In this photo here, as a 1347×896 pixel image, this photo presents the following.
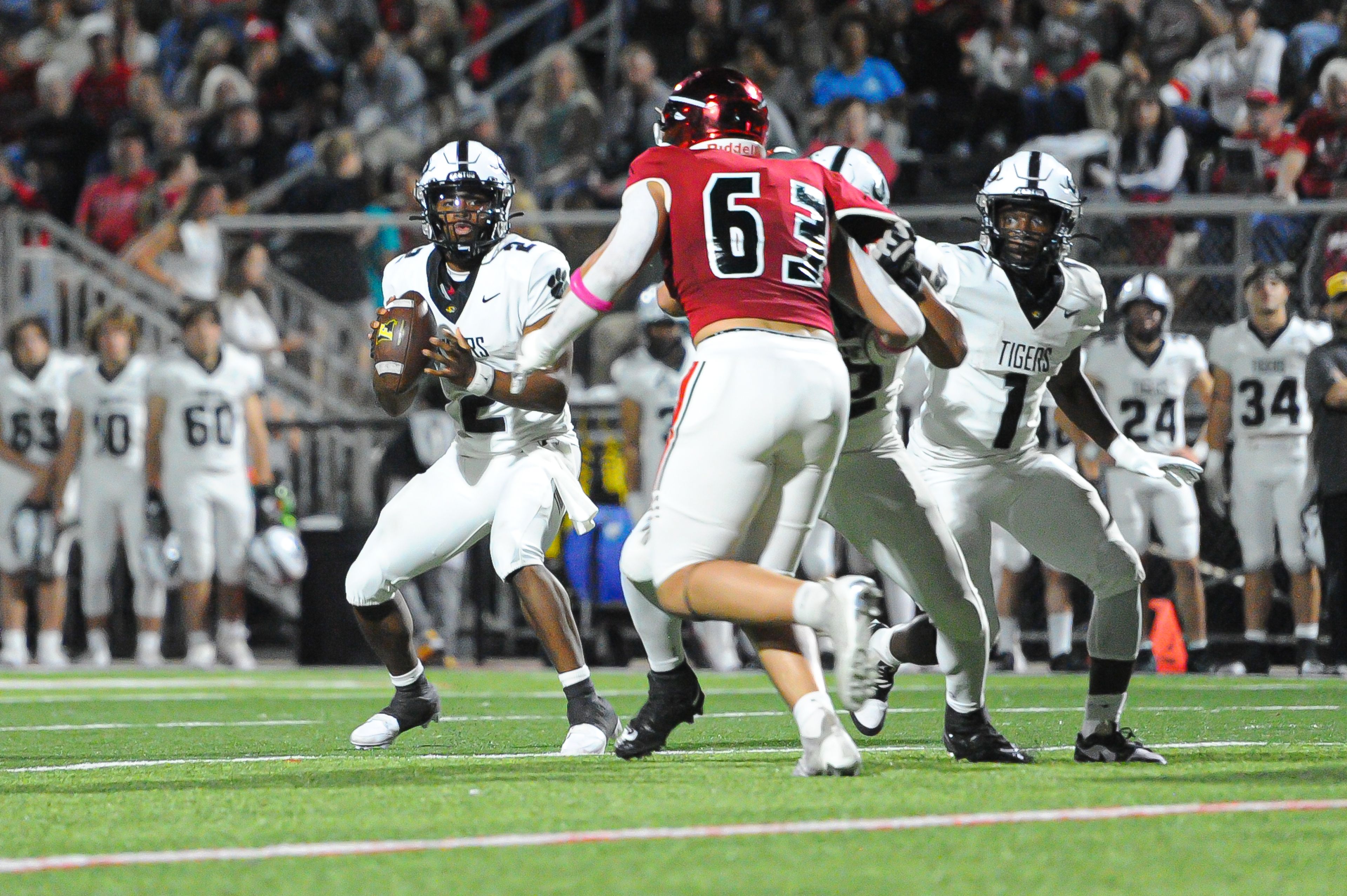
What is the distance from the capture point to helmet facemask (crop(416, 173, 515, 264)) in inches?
251

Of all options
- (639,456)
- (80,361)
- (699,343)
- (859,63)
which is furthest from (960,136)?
(699,343)

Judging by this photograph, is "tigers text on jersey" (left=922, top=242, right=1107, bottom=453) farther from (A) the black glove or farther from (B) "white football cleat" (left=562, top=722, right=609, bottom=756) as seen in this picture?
(B) "white football cleat" (left=562, top=722, right=609, bottom=756)

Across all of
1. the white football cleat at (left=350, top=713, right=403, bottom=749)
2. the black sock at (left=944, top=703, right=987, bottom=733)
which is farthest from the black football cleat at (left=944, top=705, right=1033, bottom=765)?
the white football cleat at (left=350, top=713, right=403, bottom=749)

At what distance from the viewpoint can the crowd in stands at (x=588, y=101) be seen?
12531 millimetres

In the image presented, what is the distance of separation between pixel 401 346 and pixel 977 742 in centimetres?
211

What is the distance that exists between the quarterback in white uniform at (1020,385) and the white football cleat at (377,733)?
199cm

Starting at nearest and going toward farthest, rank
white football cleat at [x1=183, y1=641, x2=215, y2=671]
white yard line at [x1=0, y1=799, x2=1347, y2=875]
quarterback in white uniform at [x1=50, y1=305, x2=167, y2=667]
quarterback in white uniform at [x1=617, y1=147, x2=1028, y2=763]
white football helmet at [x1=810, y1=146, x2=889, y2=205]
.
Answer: white yard line at [x1=0, y1=799, x2=1347, y2=875]
quarterback in white uniform at [x1=617, y1=147, x2=1028, y2=763]
white football helmet at [x1=810, y1=146, x2=889, y2=205]
white football cleat at [x1=183, y1=641, x2=215, y2=671]
quarterback in white uniform at [x1=50, y1=305, x2=167, y2=667]

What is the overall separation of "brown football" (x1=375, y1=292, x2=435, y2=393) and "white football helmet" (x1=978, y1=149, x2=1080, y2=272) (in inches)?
70.2

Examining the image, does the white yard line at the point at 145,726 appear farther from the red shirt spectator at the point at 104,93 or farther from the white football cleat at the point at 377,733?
the red shirt spectator at the point at 104,93

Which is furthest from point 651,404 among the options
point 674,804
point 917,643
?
point 674,804

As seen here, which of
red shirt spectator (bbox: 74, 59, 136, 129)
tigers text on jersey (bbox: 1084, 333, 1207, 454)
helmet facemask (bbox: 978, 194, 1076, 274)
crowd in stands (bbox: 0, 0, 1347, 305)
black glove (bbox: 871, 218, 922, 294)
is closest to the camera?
black glove (bbox: 871, 218, 922, 294)

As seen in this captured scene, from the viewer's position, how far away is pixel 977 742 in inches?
216

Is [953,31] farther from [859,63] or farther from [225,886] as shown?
[225,886]

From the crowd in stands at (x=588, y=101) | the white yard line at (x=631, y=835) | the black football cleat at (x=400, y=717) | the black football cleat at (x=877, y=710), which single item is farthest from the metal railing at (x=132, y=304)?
the white yard line at (x=631, y=835)
